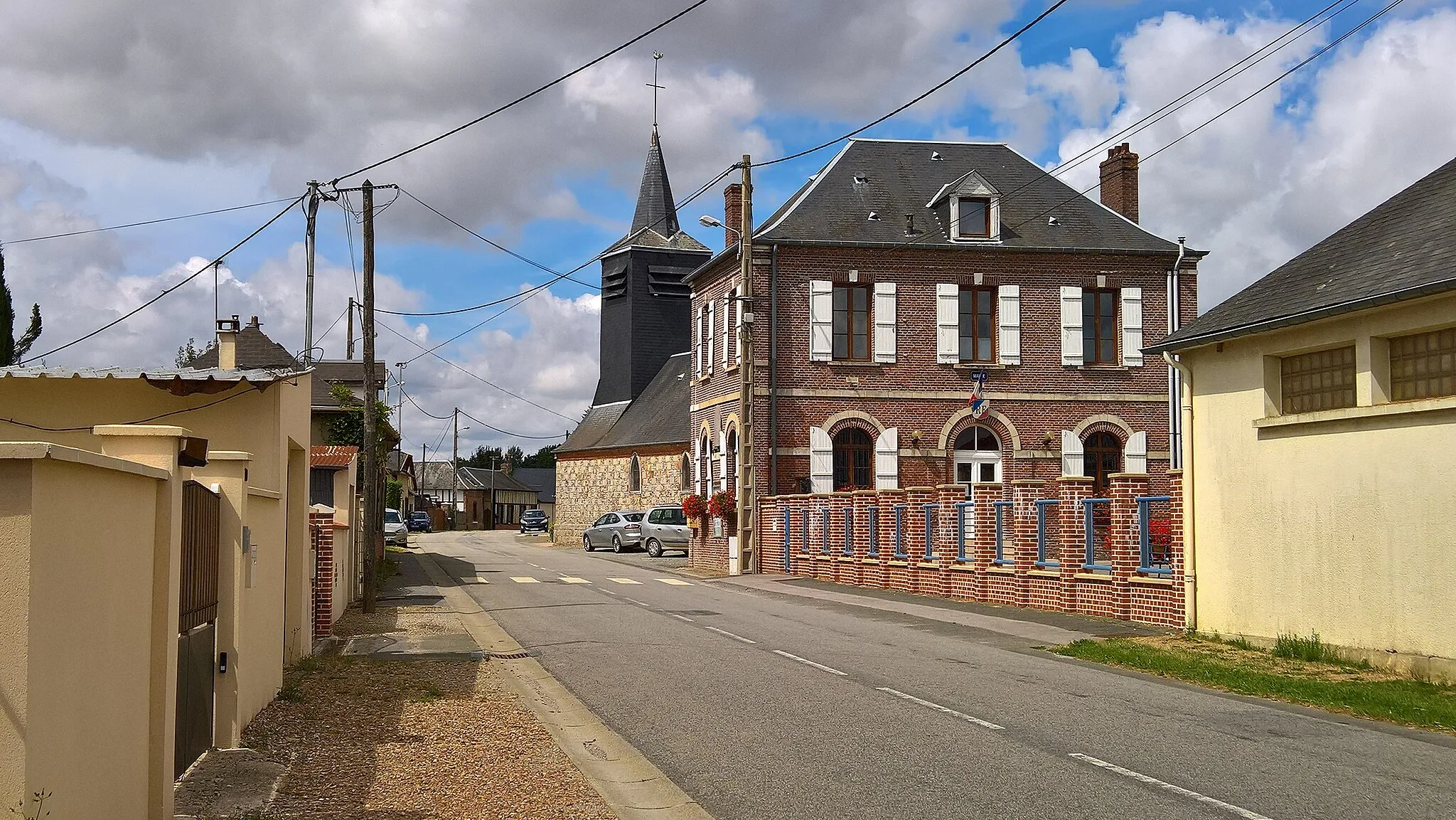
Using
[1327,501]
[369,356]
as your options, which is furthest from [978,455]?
[1327,501]

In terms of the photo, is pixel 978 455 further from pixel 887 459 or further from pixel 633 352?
pixel 633 352

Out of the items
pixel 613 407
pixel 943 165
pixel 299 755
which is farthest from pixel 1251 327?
pixel 613 407

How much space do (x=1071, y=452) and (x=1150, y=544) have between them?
53.6 ft

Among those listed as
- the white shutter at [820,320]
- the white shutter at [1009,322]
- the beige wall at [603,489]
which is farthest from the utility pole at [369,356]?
the beige wall at [603,489]

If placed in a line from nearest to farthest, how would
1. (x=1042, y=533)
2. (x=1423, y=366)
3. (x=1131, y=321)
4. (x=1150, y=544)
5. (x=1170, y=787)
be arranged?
(x=1170, y=787), (x=1423, y=366), (x=1150, y=544), (x=1042, y=533), (x=1131, y=321)

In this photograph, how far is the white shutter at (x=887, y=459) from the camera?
105 ft

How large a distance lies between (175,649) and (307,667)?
626cm

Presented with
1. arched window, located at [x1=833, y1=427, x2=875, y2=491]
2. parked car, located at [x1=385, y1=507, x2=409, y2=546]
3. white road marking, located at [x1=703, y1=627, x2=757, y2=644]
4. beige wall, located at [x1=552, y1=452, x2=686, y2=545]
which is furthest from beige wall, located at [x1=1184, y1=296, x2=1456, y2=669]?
parked car, located at [x1=385, y1=507, x2=409, y2=546]

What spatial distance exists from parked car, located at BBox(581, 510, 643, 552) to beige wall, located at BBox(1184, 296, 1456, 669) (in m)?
29.5

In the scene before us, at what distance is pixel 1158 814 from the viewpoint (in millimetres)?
6512

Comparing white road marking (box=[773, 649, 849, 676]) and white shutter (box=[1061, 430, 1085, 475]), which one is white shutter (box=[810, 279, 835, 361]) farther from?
white road marking (box=[773, 649, 849, 676])

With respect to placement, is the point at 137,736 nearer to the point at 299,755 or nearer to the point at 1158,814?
the point at 299,755

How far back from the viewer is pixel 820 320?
32000 mm

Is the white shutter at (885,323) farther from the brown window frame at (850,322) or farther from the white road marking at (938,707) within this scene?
the white road marking at (938,707)
